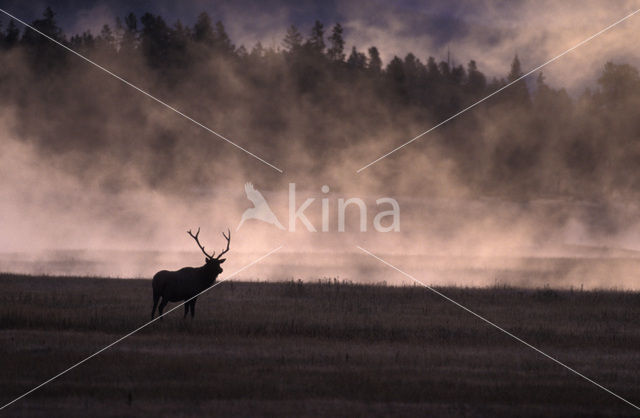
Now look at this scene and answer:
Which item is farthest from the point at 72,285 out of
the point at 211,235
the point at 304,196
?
the point at 304,196

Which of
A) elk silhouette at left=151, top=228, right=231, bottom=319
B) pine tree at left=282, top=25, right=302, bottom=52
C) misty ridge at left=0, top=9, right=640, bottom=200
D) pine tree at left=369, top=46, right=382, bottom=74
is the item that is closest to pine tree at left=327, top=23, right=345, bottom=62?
misty ridge at left=0, top=9, right=640, bottom=200

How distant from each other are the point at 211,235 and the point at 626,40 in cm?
7299

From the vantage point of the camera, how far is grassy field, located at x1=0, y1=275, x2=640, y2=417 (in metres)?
14.7

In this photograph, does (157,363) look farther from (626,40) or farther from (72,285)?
(626,40)

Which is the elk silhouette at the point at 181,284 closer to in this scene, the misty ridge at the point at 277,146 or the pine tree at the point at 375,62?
the misty ridge at the point at 277,146

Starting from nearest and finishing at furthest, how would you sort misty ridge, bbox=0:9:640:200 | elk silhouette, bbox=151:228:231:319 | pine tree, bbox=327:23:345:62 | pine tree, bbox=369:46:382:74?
elk silhouette, bbox=151:228:231:319, misty ridge, bbox=0:9:640:200, pine tree, bbox=327:23:345:62, pine tree, bbox=369:46:382:74

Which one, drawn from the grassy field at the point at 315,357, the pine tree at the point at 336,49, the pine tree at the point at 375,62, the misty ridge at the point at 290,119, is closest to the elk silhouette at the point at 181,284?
the grassy field at the point at 315,357

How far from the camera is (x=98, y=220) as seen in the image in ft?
278

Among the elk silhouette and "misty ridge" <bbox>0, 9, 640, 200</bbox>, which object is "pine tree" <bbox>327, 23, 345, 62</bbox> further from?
the elk silhouette

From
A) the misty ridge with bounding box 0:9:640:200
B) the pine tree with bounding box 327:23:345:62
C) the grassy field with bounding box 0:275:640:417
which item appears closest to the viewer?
the grassy field with bounding box 0:275:640:417

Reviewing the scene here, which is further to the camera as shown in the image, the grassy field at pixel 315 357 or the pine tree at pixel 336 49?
the pine tree at pixel 336 49

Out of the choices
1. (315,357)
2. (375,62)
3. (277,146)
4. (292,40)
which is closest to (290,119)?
(277,146)

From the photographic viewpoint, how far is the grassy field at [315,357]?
14.7 meters

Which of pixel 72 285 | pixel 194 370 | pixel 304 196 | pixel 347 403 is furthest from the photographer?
pixel 304 196
